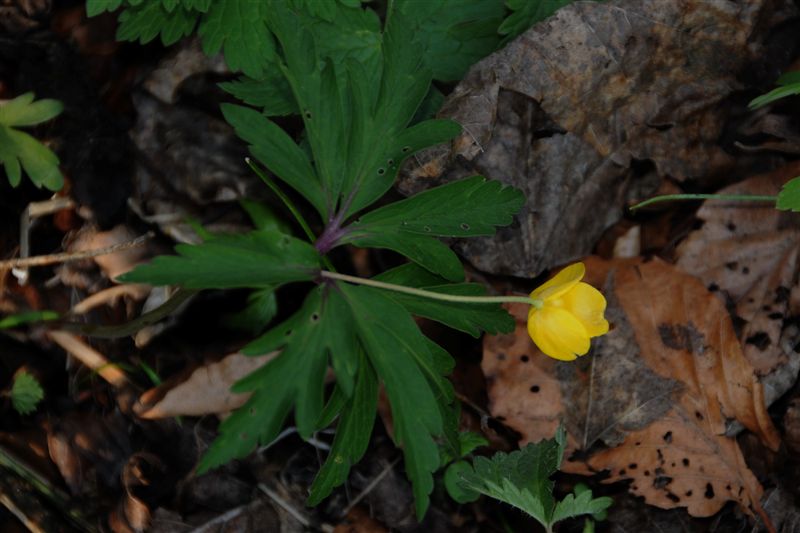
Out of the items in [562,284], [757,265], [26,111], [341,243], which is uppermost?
[26,111]

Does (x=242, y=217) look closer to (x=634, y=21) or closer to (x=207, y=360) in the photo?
(x=207, y=360)

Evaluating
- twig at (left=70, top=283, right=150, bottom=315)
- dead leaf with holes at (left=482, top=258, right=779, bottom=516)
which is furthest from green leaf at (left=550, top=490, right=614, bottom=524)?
twig at (left=70, top=283, right=150, bottom=315)

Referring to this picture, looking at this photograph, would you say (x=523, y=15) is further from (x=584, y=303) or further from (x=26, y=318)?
(x=26, y=318)

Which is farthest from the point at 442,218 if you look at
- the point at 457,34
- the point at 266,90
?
the point at 457,34

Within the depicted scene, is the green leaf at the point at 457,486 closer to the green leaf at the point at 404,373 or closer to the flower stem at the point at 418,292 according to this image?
the green leaf at the point at 404,373

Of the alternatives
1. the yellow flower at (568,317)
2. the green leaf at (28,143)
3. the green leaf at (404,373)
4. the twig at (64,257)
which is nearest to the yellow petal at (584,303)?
the yellow flower at (568,317)

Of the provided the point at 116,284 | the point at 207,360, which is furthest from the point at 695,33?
the point at 116,284

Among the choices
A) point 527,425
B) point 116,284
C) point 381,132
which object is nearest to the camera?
point 381,132
